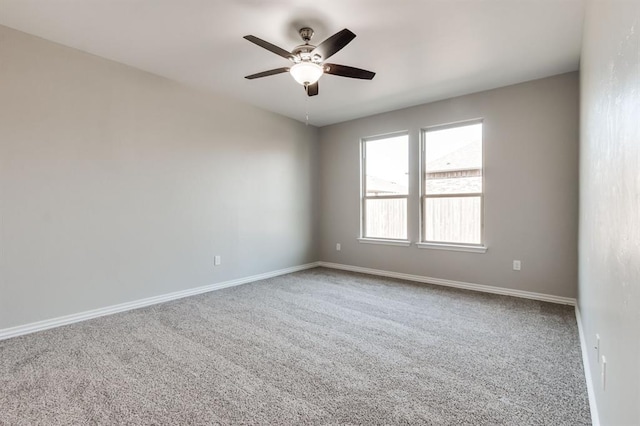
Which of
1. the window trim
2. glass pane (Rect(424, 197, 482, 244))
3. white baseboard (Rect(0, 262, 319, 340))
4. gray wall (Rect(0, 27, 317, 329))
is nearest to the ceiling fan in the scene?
gray wall (Rect(0, 27, 317, 329))

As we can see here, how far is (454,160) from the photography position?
4.24 meters

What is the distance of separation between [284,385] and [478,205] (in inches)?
135

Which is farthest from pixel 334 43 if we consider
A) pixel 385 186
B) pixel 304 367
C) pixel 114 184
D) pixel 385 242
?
pixel 385 242

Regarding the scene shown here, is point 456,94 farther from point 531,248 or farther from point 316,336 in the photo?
point 316,336

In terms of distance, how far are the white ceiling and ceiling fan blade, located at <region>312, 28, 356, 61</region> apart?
292mm

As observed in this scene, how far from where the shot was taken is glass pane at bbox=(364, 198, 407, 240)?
15.6 feet

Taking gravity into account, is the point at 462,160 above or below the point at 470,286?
above

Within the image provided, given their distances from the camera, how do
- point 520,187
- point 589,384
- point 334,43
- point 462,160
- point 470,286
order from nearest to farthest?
point 589,384, point 334,43, point 520,187, point 470,286, point 462,160

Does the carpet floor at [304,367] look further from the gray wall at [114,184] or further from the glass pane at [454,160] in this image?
the glass pane at [454,160]

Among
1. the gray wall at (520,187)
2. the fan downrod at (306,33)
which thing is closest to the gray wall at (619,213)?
the fan downrod at (306,33)

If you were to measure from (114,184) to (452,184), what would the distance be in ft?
13.7

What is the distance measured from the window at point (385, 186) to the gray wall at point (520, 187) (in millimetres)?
180

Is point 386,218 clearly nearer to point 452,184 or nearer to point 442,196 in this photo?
point 442,196

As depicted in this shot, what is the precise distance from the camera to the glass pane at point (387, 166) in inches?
186
